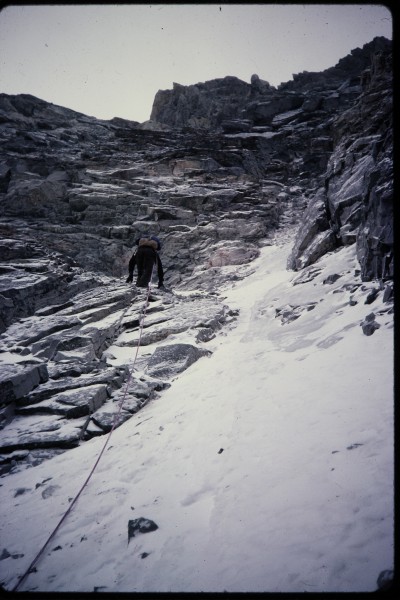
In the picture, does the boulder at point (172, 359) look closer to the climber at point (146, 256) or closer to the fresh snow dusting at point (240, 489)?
the fresh snow dusting at point (240, 489)

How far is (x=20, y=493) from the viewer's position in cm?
419

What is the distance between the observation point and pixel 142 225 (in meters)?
21.3

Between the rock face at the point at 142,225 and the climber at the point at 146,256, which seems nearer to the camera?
the rock face at the point at 142,225

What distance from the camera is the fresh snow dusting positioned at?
86.0 inches

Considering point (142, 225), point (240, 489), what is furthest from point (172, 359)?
point (142, 225)

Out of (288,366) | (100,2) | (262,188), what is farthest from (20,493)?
(262,188)

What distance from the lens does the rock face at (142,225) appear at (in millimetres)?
6684

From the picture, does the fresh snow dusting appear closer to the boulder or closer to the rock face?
the rock face

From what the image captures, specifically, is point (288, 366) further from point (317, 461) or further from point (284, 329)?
point (317, 461)

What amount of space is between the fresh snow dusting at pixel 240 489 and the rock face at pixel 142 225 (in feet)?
3.38

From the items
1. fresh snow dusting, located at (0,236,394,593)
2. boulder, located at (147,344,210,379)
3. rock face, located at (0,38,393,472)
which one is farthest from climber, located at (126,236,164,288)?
fresh snow dusting, located at (0,236,394,593)

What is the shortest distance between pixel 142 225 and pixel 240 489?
66.5 feet

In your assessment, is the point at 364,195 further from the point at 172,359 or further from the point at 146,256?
the point at 146,256

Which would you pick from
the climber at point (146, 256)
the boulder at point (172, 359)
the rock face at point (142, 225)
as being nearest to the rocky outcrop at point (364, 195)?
the rock face at point (142, 225)
